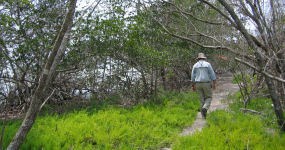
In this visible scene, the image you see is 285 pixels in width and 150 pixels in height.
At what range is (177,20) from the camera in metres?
13.4

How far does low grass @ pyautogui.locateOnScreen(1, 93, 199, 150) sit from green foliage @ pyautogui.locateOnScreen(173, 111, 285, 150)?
545mm

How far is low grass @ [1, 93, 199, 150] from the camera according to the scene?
579 cm

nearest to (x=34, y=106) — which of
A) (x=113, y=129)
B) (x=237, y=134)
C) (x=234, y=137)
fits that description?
(x=113, y=129)

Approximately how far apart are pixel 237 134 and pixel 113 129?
8.15ft

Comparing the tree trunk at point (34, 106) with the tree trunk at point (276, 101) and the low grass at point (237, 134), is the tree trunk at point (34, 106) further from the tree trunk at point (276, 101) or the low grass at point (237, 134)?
the tree trunk at point (276, 101)

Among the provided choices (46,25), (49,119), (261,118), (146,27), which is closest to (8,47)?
(46,25)

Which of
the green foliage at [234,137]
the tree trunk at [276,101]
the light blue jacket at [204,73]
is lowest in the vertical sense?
the green foliage at [234,137]

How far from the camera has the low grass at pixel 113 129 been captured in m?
5.79

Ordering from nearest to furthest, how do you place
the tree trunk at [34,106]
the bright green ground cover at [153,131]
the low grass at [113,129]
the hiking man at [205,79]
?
the tree trunk at [34,106]
the bright green ground cover at [153,131]
the low grass at [113,129]
the hiking man at [205,79]

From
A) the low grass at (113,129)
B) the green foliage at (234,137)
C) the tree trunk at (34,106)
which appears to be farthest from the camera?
the low grass at (113,129)

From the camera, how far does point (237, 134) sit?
→ 6062 mm

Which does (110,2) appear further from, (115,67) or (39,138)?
(39,138)

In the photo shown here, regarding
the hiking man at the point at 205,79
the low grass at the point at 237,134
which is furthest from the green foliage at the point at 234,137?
the hiking man at the point at 205,79

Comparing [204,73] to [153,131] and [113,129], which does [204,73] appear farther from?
[113,129]
